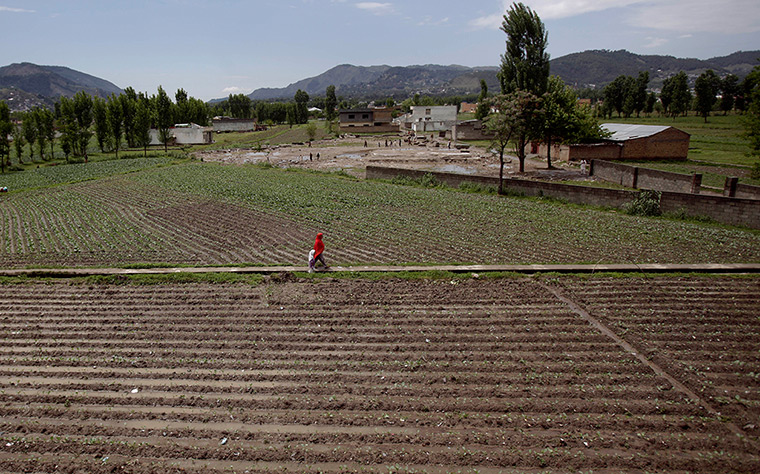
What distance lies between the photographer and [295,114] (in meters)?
133

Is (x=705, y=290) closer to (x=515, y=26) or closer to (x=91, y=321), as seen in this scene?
(x=91, y=321)

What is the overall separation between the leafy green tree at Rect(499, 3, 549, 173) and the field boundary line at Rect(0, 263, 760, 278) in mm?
29594

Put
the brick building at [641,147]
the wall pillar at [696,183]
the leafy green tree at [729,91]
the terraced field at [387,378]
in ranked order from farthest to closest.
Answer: the leafy green tree at [729,91]
the brick building at [641,147]
the wall pillar at [696,183]
the terraced field at [387,378]

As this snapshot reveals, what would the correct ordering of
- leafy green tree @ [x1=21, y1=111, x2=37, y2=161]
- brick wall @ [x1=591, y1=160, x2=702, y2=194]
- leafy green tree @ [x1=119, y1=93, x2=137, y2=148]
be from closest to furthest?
brick wall @ [x1=591, y1=160, x2=702, y2=194], leafy green tree @ [x1=21, y1=111, x2=37, y2=161], leafy green tree @ [x1=119, y1=93, x2=137, y2=148]

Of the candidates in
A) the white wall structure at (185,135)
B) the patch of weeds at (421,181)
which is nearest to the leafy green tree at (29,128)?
the white wall structure at (185,135)

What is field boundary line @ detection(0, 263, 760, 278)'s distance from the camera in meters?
13.5

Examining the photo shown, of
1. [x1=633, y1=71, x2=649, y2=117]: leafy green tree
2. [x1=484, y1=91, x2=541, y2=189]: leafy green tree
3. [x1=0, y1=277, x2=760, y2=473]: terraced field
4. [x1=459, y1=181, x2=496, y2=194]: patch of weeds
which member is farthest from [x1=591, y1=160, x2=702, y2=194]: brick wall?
[x1=633, y1=71, x2=649, y2=117]: leafy green tree

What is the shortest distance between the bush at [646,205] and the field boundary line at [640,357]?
11903 mm

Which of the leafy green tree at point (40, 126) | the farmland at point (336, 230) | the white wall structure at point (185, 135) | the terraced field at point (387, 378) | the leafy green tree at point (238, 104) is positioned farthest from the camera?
the leafy green tree at point (238, 104)

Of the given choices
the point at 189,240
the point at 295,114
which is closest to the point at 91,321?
the point at 189,240

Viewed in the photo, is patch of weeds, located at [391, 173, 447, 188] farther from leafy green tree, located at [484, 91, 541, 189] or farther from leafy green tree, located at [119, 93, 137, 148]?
leafy green tree, located at [119, 93, 137, 148]

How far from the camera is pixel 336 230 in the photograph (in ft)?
62.3

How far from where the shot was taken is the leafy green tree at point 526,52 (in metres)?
39.8

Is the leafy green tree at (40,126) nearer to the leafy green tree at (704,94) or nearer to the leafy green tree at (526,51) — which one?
the leafy green tree at (526,51)
